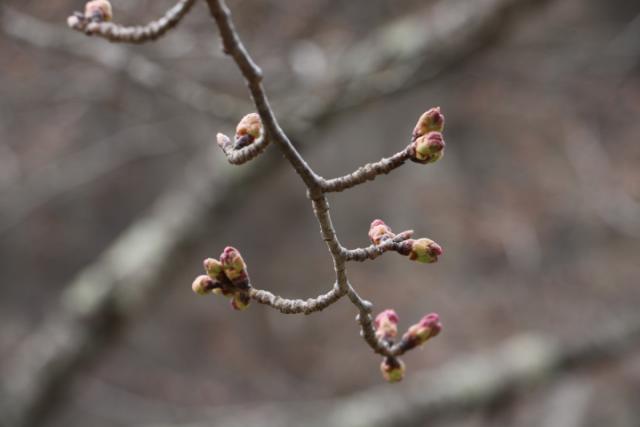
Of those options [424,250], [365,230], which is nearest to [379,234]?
[424,250]

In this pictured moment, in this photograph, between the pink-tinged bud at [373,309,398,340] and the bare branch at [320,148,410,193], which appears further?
the pink-tinged bud at [373,309,398,340]

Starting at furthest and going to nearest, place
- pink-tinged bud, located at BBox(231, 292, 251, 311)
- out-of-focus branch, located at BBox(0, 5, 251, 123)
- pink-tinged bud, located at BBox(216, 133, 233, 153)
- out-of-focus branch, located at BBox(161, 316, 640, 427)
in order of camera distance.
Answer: out-of-focus branch, located at BBox(161, 316, 640, 427)
out-of-focus branch, located at BBox(0, 5, 251, 123)
pink-tinged bud, located at BBox(231, 292, 251, 311)
pink-tinged bud, located at BBox(216, 133, 233, 153)

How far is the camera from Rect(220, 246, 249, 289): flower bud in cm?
73

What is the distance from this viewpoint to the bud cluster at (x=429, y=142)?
673 mm

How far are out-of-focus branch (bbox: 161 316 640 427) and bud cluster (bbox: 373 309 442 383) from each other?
2579 millimetres

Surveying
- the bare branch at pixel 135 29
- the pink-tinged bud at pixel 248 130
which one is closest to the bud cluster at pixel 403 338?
the pink-tinged bud at pixel 248 130

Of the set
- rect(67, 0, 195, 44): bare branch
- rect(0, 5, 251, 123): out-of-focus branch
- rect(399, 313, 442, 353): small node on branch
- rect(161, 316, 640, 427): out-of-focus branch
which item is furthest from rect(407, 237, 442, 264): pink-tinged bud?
rect(161, 316, 640, 427): out-of-focus branch

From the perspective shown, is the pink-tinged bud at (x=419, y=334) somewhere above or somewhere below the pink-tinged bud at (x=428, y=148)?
below

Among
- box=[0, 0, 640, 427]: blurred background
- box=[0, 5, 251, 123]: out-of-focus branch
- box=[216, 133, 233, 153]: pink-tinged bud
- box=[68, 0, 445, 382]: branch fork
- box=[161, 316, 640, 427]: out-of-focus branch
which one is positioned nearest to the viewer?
box=[68, 0, 445, 382]: branch fork

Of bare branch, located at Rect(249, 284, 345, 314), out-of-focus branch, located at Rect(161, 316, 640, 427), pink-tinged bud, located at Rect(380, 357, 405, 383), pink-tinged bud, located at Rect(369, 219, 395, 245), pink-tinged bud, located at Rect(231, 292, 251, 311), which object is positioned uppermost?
out-of-focus branch, located at Rect(161, 316, 640, 427)

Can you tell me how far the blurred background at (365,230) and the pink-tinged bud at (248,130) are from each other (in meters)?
2.38

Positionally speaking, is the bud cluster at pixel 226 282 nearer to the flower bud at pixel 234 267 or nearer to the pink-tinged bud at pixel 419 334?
the flower bud at pixel 234 267

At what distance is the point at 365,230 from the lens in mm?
4500

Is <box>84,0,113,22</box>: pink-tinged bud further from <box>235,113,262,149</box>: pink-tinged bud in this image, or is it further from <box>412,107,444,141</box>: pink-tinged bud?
<box>412,107,444,141</box>: pink-tinged bud
